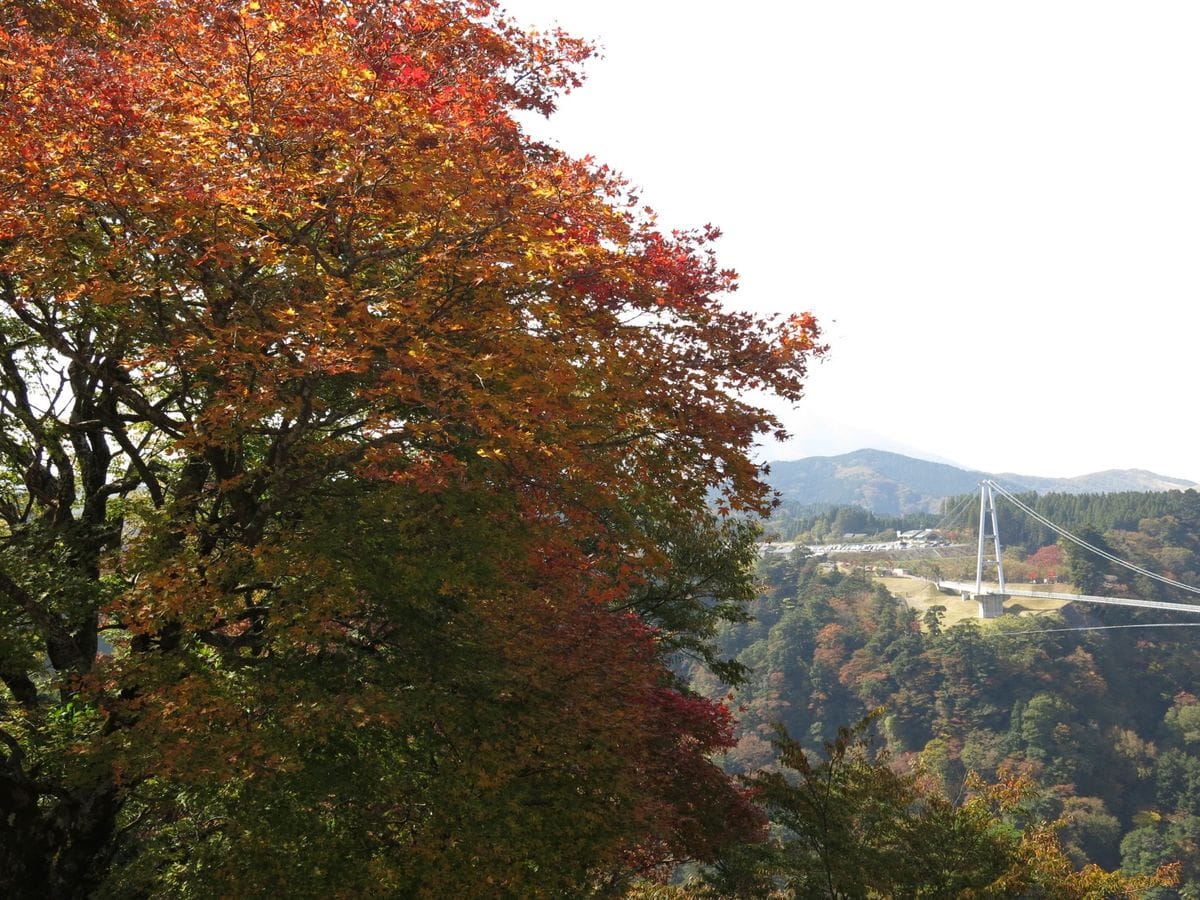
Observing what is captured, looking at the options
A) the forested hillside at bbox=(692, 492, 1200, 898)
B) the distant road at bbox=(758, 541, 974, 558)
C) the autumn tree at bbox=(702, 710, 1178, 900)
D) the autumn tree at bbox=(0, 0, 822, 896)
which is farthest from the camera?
the distant road at bbox=(758, 541, 974, 558)

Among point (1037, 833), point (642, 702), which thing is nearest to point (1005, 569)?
point (1037, 833)

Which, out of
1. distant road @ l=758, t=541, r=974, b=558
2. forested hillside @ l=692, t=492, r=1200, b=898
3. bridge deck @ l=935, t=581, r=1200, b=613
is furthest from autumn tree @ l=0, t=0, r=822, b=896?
distant road @ l=758, t=541, r=974, b=558

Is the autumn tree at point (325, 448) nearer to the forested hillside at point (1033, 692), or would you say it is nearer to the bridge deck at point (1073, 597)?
the forested hillside at point (1033, 692)

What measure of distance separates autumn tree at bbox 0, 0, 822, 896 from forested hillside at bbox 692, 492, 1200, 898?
53156mm

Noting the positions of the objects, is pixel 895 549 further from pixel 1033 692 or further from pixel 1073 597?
pixel 1033 692

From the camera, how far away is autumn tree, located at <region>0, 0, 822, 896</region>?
565 centimetres

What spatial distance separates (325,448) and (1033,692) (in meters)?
83.7

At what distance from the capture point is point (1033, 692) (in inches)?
2953

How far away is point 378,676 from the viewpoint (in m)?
6.67

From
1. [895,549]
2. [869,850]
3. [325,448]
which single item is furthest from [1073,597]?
[325,448]

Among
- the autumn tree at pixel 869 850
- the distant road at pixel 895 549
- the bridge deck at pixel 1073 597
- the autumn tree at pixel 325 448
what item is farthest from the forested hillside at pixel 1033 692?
the autumn tree at pixel 325 448

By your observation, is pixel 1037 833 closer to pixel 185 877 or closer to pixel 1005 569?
pixel 185 877

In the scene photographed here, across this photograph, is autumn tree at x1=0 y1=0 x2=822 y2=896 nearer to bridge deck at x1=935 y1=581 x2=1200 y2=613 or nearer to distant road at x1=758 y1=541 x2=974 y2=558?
bridge deck at x1=935 y1=581 x2=1200 y2=613

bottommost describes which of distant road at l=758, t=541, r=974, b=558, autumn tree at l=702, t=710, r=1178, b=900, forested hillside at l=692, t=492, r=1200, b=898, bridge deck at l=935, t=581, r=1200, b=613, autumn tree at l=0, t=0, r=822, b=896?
forested hillside at l=692, t=492, r=1200, b=898
